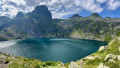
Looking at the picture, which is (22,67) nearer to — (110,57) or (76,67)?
(76,67)

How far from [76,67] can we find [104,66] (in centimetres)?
803

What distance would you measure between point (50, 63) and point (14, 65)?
1368 cm

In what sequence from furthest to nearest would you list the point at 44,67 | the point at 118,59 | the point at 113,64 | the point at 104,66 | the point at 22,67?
the point at 118,59 → the point at 44,67 → the point at 113,64 → the point at 104,66 → the point at 22,67

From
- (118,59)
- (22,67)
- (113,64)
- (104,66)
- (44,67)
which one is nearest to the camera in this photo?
(22,67)

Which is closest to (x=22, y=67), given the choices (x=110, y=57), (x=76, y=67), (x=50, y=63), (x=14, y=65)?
(x=14, y=65)

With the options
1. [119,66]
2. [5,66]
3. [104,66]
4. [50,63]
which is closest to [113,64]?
[119,66]

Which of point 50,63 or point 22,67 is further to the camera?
point 50,63

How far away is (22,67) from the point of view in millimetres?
23297

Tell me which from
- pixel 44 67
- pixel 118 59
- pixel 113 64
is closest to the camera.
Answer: pixel 113 64

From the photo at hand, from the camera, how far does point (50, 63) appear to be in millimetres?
33781

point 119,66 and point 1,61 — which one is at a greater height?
point 1,61

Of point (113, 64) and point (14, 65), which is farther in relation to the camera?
point (113, 64)

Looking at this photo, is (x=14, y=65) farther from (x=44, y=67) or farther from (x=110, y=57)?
(x=110, y=57)

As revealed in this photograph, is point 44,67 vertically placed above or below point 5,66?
below
